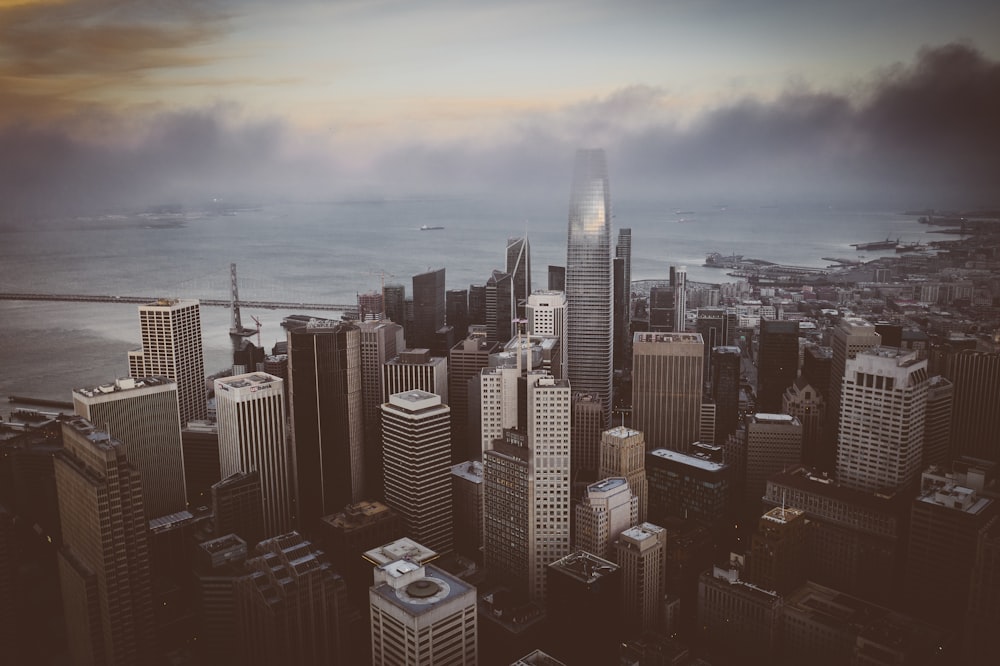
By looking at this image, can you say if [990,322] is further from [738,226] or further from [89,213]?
[89,213]

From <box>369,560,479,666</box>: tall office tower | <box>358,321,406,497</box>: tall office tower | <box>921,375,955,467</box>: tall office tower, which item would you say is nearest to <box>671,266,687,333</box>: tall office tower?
<box>358,321,406,497</box>: tall office tower

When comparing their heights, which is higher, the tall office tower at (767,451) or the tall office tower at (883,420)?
the tall office tower at (883,420)

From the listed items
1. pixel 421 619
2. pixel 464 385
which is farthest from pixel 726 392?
pixel 421 619

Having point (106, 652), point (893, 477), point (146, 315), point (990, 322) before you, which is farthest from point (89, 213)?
point (893, 477)

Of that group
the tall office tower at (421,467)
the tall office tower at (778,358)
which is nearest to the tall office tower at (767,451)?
the tall office tower at (778,358)

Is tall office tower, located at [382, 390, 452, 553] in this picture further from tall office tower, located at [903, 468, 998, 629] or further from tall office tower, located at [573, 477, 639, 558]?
tall office tower, located at [903, 468, 998, 629]

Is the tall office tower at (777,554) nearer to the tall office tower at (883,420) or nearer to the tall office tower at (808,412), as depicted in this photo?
the tall office tower at (883,420)
